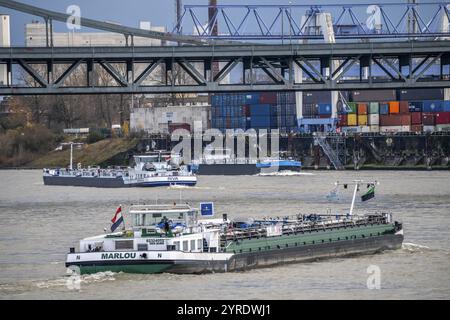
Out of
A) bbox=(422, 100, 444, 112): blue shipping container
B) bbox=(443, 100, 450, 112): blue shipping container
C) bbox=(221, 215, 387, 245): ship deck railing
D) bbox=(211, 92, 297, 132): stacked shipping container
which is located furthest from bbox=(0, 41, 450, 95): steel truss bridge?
bbox=(211, 92, 297, 132): stacked shipping container

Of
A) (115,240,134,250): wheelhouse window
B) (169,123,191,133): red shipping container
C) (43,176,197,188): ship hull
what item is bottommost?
(115,240,134,250): wheelhouse window

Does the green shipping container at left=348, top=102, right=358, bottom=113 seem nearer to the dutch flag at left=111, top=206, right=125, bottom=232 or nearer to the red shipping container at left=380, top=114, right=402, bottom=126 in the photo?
the red shipping container at left=380, top=114, right=402, bottom=126

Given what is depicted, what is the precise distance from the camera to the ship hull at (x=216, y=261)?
45.6 metres

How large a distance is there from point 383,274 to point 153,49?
101 feet

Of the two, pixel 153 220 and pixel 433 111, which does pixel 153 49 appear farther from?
pixel 433 111

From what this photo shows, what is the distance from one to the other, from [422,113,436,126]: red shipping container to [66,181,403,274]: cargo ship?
102958 millimetres

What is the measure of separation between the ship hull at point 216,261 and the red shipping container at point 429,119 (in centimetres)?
10442

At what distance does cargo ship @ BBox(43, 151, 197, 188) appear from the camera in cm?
11062

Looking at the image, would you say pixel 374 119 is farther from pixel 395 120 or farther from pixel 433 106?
pixel 433 106

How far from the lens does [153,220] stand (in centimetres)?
4806

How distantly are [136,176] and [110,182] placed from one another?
361 centimetres

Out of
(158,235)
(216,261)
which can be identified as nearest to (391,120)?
(216,261)

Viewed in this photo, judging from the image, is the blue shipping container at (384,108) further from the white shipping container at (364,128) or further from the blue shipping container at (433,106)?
the blue shipping container at (433,106)
